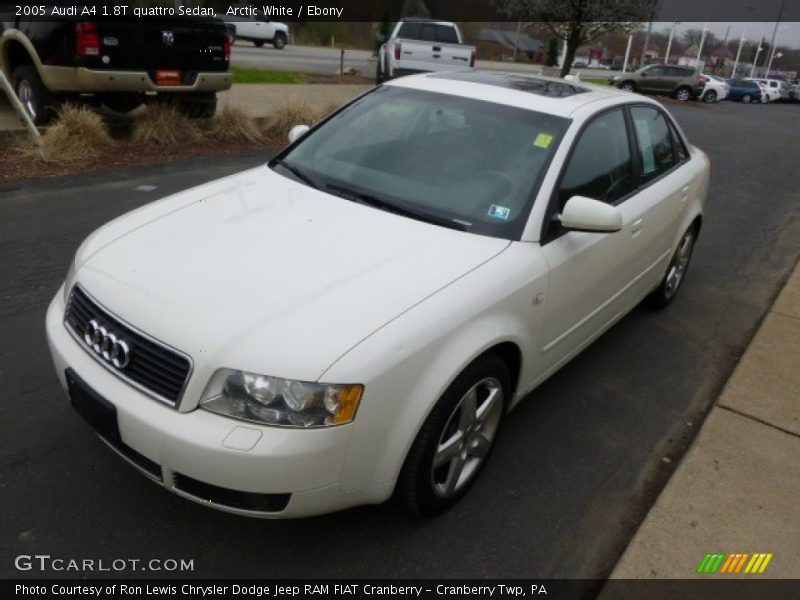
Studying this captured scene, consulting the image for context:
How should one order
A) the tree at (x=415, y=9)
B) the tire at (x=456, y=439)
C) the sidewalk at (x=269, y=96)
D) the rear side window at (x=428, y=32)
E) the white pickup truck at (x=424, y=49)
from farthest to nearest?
the tree at (x=415, y=9) < the rear side window at (x=428, y=32) < the white pickup truck at (x=424, y=49) < the sidewalk at (x=269, y=96) < the tire at (x=456, y=439)

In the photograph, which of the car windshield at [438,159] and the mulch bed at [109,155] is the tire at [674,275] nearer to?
the car windshield at [438,159]

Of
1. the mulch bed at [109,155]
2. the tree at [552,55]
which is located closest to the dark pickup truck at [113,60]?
the mulch bed at [109,155]

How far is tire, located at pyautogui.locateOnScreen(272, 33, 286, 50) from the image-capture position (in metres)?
34.2

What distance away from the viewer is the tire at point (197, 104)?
9285mm

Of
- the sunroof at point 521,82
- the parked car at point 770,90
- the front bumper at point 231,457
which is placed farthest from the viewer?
the parked car at point 770,90

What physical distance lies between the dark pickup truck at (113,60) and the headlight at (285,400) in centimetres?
709

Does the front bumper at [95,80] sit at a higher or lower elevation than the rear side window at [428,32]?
lower

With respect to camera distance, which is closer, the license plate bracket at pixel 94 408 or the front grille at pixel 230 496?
the front grille at pixel 230 496

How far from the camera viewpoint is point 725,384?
3.98 metres

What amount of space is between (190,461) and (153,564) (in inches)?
22.8

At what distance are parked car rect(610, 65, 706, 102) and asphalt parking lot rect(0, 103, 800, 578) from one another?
93.3 ft

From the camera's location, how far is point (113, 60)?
25.7 feet

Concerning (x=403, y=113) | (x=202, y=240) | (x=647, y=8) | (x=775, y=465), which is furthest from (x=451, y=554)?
(x=647, y=8)

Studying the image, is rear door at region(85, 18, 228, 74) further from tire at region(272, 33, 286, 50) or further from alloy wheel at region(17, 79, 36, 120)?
tire at region(272, 33, 286, 50)
